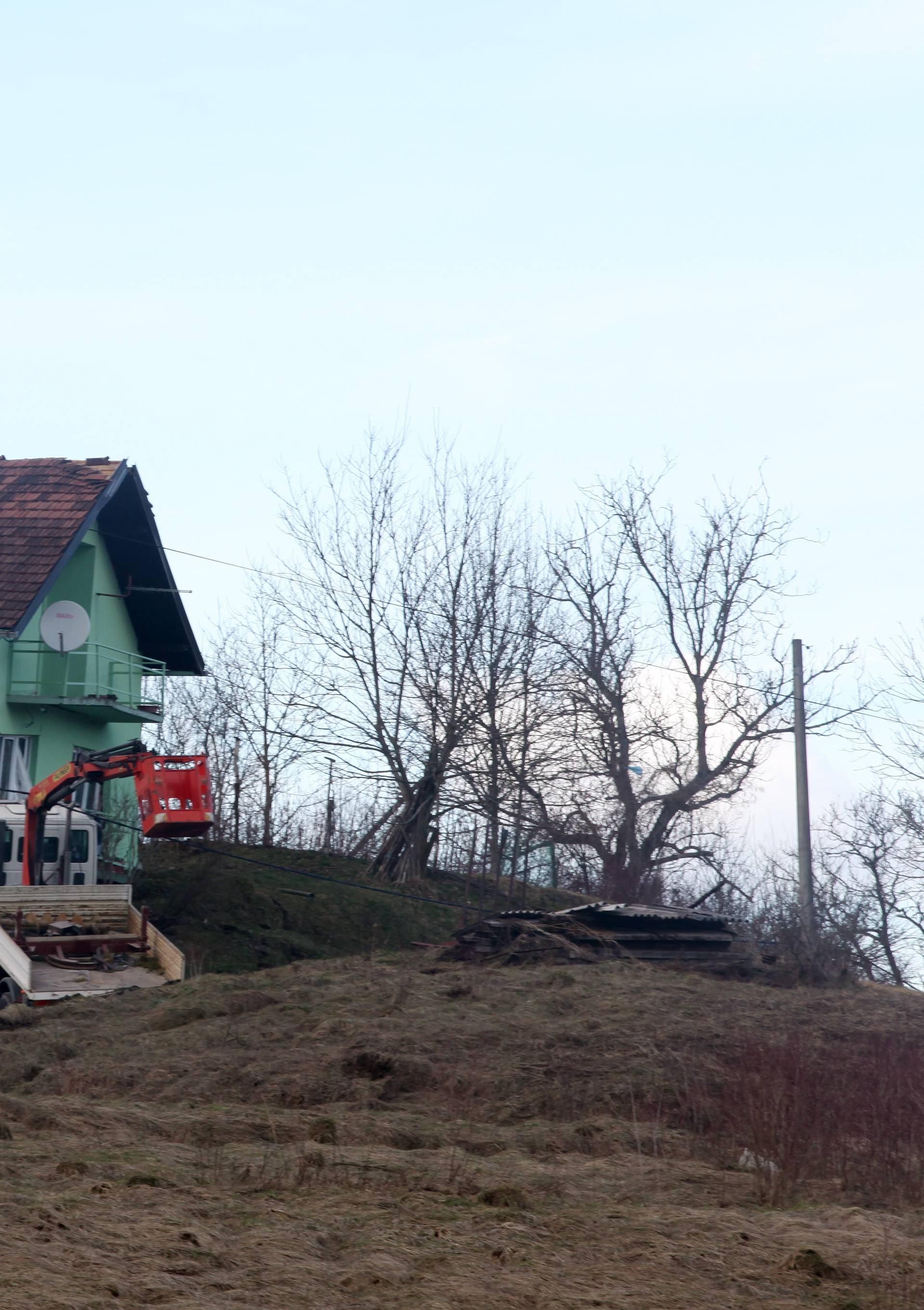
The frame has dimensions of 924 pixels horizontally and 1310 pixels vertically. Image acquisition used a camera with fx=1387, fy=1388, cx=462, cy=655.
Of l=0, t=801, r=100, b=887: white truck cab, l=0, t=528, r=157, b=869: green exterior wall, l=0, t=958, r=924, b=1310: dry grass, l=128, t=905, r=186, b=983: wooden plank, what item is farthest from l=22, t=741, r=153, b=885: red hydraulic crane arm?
l=0, t=528, r=157, b=869: green exterior wall

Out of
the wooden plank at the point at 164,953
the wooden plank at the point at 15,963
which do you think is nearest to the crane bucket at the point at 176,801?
the wooden plank at the point at 164,953

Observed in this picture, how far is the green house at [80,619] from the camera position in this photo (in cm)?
2628

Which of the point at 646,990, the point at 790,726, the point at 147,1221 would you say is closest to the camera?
the point at 147,1221

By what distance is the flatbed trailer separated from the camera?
1742cm

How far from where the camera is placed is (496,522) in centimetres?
3186

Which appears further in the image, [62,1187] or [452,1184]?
[452,1184]

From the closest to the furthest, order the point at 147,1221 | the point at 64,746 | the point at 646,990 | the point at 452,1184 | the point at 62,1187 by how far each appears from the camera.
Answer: the point at 147,1221, the point at 62,1187, the point at 452,1184, the point at 646,990, the point at 64,746

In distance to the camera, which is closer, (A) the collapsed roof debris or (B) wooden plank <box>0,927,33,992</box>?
(B) wooden plank <box>0,927,33,992</box>

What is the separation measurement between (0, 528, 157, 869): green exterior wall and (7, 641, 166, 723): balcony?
91mm

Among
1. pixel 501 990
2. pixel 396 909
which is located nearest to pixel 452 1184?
pixel 501 990

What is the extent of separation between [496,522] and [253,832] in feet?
30.7

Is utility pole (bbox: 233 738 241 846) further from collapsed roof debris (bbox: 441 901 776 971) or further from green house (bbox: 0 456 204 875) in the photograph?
collapsed roof debris (bbox: 441 901 776 971)

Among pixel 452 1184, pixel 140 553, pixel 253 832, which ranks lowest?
pixel 452 1184

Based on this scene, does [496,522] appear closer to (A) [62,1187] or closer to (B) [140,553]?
(B) [140,553]
